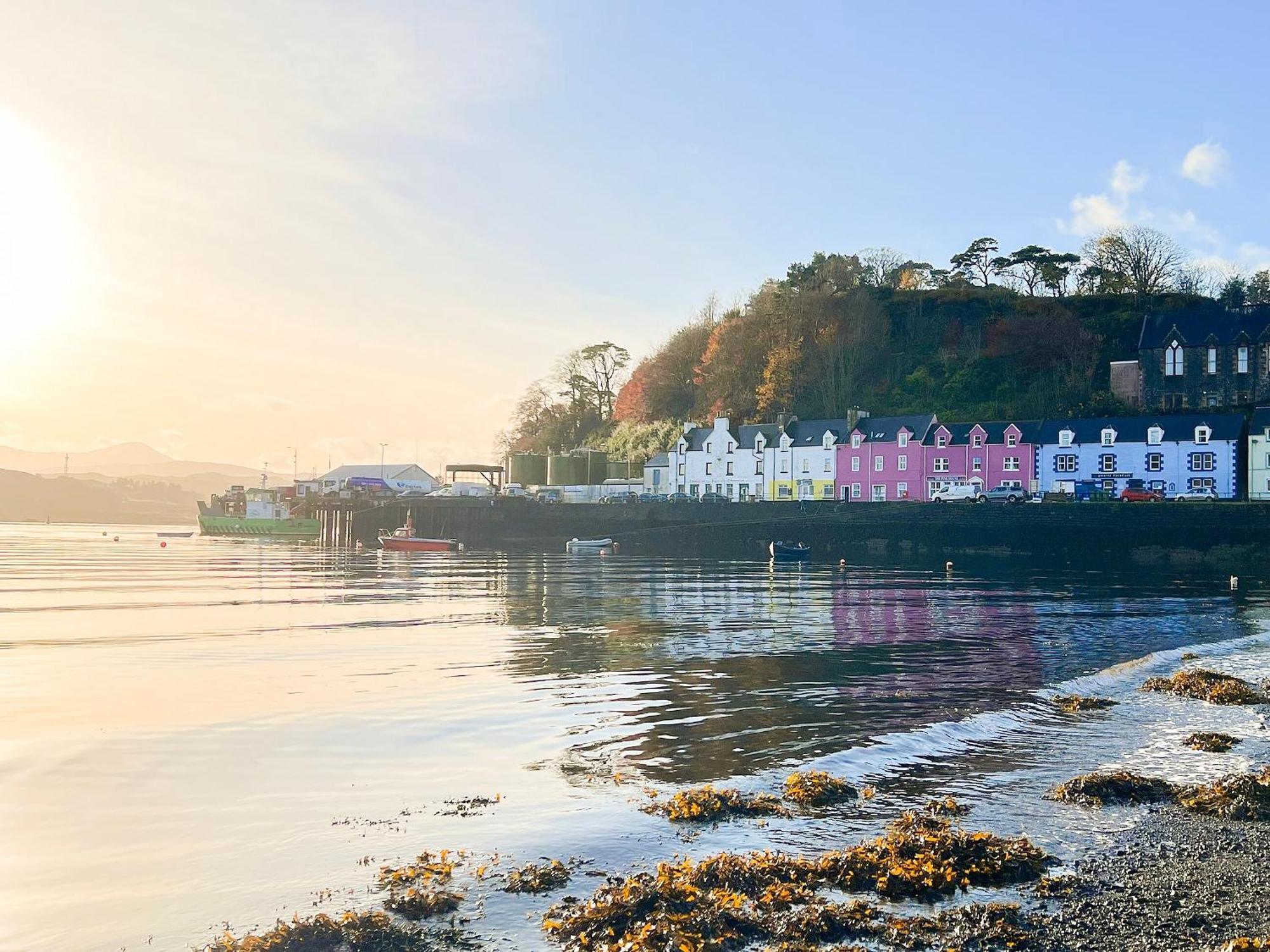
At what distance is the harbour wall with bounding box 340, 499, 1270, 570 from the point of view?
203 ft

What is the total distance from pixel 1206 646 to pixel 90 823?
82.3ft

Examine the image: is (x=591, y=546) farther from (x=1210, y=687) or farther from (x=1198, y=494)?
(x=1210, y=687)

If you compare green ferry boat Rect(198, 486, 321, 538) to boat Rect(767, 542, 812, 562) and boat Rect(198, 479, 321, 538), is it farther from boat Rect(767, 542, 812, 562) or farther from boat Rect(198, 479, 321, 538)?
boat Rect(767, 542, 812, 562)

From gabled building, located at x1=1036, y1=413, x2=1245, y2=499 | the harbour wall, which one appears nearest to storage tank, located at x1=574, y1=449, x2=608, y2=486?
the harbour wall

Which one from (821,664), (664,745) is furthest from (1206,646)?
(664,745)

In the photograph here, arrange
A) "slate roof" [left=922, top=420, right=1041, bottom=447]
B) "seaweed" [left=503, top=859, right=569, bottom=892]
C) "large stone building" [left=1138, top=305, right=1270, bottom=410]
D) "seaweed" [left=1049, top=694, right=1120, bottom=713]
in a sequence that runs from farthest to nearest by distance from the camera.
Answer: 1. "large stone building" [left=1138, top=305, right=1270, bottom=410]
2. "slate roof" [left=922, top=420, right=1041, bottom=447]
3. "seaweed" [left=1049, top=694, right=1120, bottom=713]
4. "seaweed" [left=503, top=859, right=569, bottom=892]

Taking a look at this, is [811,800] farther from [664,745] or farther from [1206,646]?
[1206,646]

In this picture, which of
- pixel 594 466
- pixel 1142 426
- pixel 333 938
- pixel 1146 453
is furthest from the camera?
pixel 594 466

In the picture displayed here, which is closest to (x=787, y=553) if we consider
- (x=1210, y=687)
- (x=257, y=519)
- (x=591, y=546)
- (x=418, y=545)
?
(x=591, y=546)

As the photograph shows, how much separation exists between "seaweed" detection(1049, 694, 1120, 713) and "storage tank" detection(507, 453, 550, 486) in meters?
114

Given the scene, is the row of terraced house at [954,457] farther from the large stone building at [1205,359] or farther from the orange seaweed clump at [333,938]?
the orange seaweed clump at [333,938]

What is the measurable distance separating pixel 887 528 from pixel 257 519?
7812 cm

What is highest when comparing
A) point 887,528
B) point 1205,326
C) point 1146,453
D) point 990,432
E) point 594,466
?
point 1205,326

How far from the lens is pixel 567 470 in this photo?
125 meters
